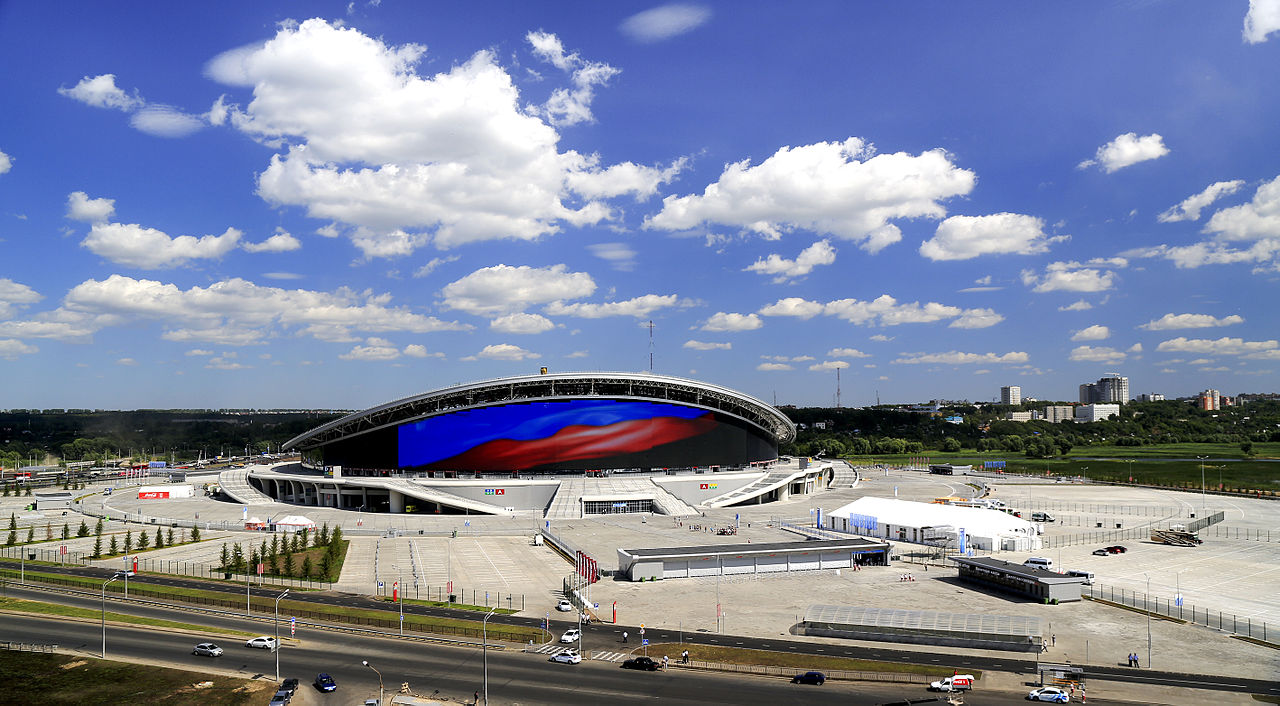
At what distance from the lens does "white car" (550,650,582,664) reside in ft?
135

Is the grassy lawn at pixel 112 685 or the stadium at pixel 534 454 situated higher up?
the stadium at pixel 534 454

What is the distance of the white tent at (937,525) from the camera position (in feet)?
258

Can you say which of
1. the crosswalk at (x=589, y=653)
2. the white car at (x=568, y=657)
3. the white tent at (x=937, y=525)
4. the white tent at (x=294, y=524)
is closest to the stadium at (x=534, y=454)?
the white tent at (x=294, y=524)

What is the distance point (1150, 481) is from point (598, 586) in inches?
5444

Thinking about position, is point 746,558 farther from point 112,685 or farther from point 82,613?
point 82,613

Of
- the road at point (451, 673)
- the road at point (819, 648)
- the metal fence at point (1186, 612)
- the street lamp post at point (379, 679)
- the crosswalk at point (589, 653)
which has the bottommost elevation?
the metal fence at point (1186, 612)

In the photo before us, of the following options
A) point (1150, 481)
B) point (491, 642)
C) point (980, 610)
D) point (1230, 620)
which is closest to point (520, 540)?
point (491, 642)

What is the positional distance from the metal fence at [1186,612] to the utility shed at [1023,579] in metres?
2.62

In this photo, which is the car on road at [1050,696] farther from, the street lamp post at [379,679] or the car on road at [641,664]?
the street lamp post at [379,679]

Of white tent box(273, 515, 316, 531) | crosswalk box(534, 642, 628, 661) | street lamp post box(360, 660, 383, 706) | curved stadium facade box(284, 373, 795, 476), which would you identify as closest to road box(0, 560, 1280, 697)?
crosswalk box(534, 642, 628, 661)

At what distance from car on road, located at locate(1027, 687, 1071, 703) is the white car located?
21.9m

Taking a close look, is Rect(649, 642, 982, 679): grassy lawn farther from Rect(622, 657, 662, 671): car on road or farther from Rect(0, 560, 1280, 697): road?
Rect(622, 657, 662, 671): car on road

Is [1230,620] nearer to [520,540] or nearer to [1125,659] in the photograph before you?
[1125,659]

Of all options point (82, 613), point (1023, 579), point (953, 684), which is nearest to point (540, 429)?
point (82, 613)
